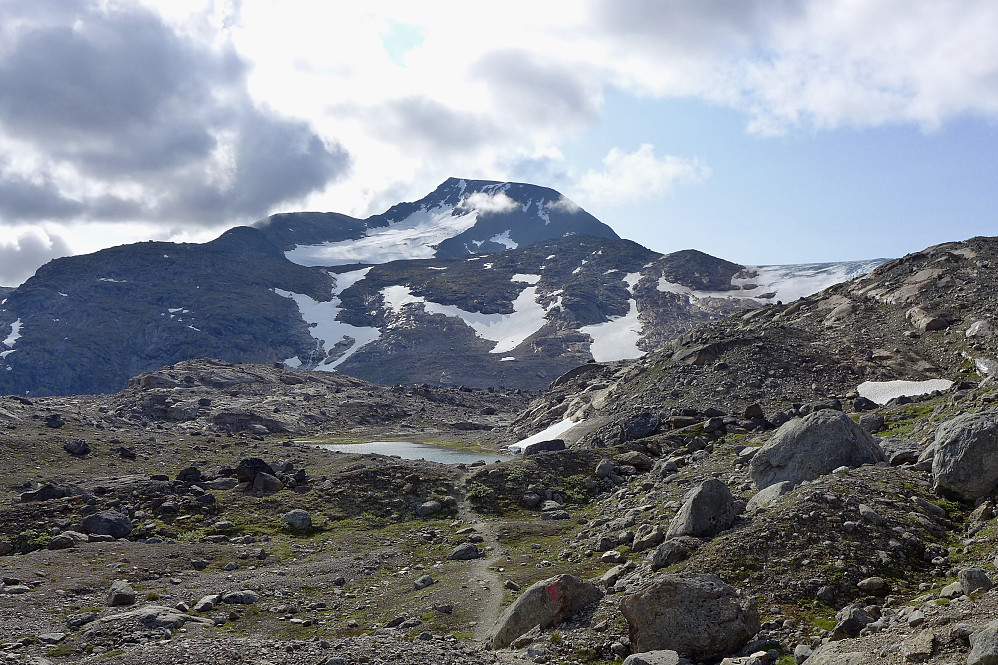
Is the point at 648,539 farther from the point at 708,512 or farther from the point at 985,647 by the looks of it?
the point at 985,647

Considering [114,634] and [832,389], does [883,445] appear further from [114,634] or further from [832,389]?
[832,389]

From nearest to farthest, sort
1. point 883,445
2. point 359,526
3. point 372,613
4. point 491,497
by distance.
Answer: point 372,613 < point 883,445 < point 359,526 < point 491,497

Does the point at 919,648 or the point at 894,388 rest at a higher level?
the point at 894,388

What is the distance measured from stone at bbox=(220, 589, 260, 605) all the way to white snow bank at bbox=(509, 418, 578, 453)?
68513mm

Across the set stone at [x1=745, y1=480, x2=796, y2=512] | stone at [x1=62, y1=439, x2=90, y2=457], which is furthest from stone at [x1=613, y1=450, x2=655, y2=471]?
stone at [x1=62, y1=439, x2=90, y2=457]

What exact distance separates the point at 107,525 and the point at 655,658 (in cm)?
3751

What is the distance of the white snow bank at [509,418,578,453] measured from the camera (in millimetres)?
99006

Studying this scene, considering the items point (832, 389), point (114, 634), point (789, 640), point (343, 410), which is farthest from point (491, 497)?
point (343, 410)

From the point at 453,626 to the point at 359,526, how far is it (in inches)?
939

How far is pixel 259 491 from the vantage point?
52375 mm

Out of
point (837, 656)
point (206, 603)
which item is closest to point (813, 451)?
point (837, 656)

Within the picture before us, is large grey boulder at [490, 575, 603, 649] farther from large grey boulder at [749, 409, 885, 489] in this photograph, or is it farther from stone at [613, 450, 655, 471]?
stone at [613, 450, 655, 471]

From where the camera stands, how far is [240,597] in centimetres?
2944

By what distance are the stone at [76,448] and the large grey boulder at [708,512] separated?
64.7m
